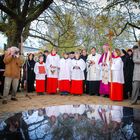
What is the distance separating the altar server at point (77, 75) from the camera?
1173 centimetres

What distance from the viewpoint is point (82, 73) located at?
11828 mm

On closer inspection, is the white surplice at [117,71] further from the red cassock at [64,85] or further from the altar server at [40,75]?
the altar server at [40,75]

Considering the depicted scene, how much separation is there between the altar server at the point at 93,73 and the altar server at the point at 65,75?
31.0 inches

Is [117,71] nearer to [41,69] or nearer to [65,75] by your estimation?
[65,75]

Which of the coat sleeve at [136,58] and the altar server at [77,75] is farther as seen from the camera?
the altar server at [77,75]

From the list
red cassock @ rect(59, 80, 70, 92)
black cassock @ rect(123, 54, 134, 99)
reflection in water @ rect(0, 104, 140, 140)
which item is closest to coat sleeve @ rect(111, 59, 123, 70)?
black cassock @ rect(123, 54, 134, 99)

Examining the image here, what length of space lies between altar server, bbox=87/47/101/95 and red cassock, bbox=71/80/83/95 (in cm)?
33

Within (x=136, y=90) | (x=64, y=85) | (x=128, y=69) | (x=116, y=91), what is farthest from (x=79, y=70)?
(x=136, y=90)

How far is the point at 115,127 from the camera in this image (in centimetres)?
276

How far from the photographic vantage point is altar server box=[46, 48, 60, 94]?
12070 millimetres

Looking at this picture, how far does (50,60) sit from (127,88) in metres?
3.26

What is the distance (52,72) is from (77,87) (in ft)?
3.80

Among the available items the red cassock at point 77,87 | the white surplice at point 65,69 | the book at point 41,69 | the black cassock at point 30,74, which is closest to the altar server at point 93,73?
the red cassock at point 77,87

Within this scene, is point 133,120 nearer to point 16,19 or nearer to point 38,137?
point 38,137
